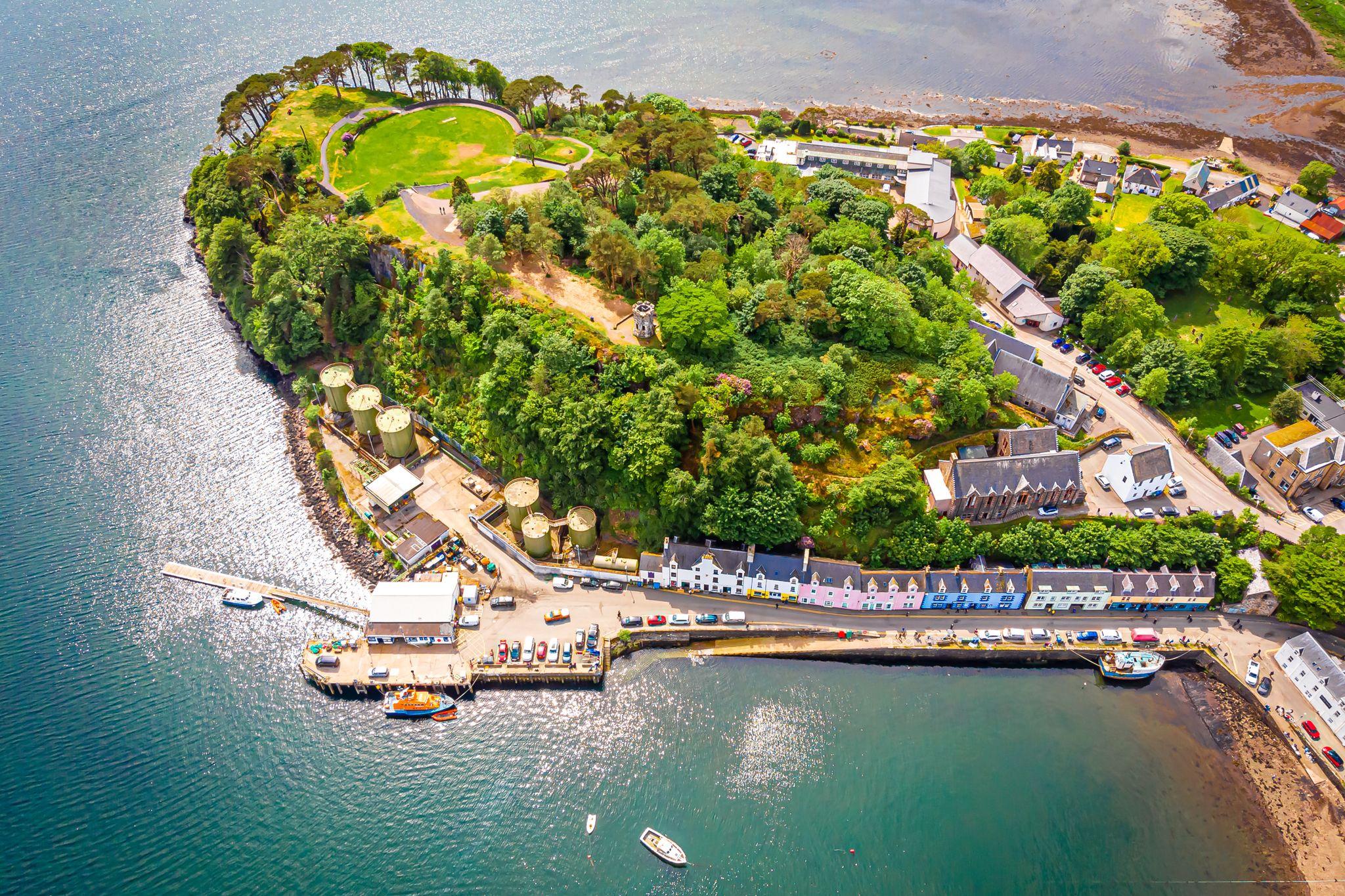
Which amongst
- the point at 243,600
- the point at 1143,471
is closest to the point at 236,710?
the point at 243,600

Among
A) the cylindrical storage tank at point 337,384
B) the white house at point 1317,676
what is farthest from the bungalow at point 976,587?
the cylindrical storage tank at point 337,384

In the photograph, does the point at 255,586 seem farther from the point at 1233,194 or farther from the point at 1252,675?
the point at 1233,194

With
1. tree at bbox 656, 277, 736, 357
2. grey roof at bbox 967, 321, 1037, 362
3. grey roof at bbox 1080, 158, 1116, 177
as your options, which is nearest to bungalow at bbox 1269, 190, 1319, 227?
grey roof at bbox 1080, 158, 1116, 177

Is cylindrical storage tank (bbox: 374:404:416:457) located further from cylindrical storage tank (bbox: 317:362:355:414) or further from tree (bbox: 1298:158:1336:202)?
tree (bbox: 1298:158:1336:202)

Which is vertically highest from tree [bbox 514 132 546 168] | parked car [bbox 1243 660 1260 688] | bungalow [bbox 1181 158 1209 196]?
tree [bbox 514 132 546 168]

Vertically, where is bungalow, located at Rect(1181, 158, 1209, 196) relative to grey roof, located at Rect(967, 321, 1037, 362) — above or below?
above
